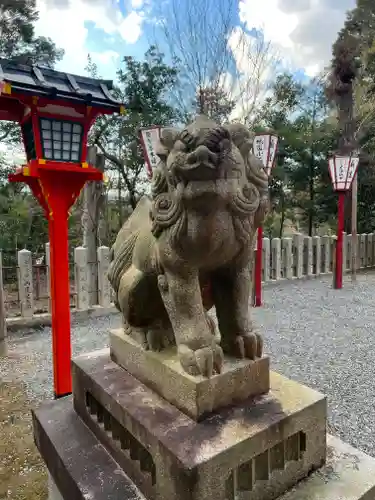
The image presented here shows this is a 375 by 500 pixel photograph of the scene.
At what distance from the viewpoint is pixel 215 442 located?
39.9 inches

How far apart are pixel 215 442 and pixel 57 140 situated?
6.43 feet

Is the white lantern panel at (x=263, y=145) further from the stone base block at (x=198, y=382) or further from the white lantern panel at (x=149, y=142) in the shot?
the stone base block at (x=198, y=382)

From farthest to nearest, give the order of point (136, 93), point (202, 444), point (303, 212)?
point (303, 212), point (136, 93), point (202, 444)

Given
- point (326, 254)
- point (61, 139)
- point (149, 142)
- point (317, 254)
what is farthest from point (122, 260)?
point (326, 254)

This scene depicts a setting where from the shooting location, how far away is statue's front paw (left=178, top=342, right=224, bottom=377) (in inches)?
43.4

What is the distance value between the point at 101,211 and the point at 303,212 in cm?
655

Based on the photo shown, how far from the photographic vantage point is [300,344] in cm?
384

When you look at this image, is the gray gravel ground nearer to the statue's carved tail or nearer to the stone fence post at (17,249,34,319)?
the stone fence post at (17,249,34,319)

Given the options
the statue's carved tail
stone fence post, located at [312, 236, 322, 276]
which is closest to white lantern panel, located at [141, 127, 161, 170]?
the statue's carved tail

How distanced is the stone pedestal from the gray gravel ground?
3.85ft

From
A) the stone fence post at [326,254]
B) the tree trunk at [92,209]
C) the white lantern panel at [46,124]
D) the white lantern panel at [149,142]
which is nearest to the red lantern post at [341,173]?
the stone fence post at [326,254]

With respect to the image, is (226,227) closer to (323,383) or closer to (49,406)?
(49,406)

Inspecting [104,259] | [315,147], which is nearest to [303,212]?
[315,147]

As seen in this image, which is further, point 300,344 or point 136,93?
point 136,93
